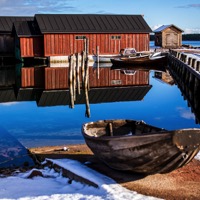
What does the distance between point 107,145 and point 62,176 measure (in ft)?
4.53

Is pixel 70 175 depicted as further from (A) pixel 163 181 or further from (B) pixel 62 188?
(A) pixel 163 181

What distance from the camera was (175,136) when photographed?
7.77 metres

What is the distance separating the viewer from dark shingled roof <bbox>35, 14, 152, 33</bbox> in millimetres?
43281

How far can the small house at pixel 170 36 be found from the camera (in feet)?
196

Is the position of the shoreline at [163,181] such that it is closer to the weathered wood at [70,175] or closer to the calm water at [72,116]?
the weathered wood at [70,175]

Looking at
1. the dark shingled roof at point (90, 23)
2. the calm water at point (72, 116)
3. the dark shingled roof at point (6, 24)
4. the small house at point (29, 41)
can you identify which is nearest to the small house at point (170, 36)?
the dark shingled roof at point (90, 23)

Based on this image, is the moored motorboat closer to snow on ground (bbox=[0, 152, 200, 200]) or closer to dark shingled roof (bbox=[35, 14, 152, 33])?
dark shingled roof (bbox=[35, 14, 152, 33])

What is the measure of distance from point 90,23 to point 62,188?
37.7 metres

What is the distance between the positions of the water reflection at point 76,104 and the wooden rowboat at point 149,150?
4.88m

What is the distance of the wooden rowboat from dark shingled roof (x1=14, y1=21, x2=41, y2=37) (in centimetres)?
3584

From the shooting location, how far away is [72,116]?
18.3 meters

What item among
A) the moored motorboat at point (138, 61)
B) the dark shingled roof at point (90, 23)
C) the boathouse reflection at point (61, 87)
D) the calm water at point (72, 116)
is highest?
the dark shingled roof at point (90, 23)

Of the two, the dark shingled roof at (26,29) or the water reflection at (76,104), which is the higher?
the dark shingled roof at (26,29)

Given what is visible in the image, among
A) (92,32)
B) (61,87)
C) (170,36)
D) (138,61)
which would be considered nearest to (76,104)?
(61,87)
